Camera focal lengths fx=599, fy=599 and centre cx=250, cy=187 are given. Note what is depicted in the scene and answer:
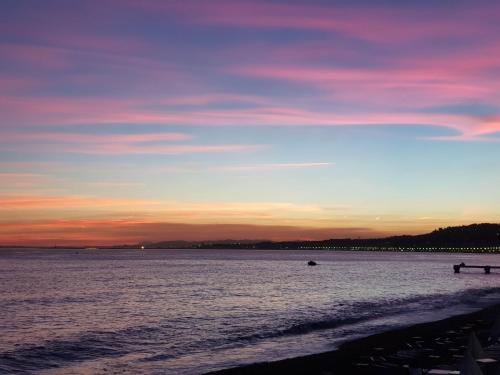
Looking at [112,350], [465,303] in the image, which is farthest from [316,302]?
[112,350]

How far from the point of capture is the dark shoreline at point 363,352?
2347 cm

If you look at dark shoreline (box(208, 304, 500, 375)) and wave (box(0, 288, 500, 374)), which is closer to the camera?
dark shoreline (box(208, 304, 500, 375))

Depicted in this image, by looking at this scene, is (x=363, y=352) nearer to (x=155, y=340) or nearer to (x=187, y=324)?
(x=155, y=340)

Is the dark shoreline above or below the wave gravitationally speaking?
above

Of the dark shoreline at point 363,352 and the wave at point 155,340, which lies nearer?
the dark shoreline at point 363,352

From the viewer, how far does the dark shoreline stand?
23469 millimetres

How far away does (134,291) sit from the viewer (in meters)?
81.3

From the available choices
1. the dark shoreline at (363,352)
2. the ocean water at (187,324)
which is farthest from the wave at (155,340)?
the dark shoreline at (363,352)

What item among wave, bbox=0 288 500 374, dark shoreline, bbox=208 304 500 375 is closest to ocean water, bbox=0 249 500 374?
wave, bbox=0 288 500 374

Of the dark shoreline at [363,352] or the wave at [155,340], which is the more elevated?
the dark shoreline at [363,352]

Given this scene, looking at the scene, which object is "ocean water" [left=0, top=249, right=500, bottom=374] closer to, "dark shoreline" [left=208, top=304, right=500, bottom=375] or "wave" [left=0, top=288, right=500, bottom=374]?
"wave" [left=0, top=288, right=500, bottom=374]

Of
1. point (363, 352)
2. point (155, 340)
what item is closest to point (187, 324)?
point (155, 340)

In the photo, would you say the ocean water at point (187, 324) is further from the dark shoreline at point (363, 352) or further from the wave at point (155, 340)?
the dark shoreline at point (363, 352)

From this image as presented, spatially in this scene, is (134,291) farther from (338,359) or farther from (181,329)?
(338,359)
